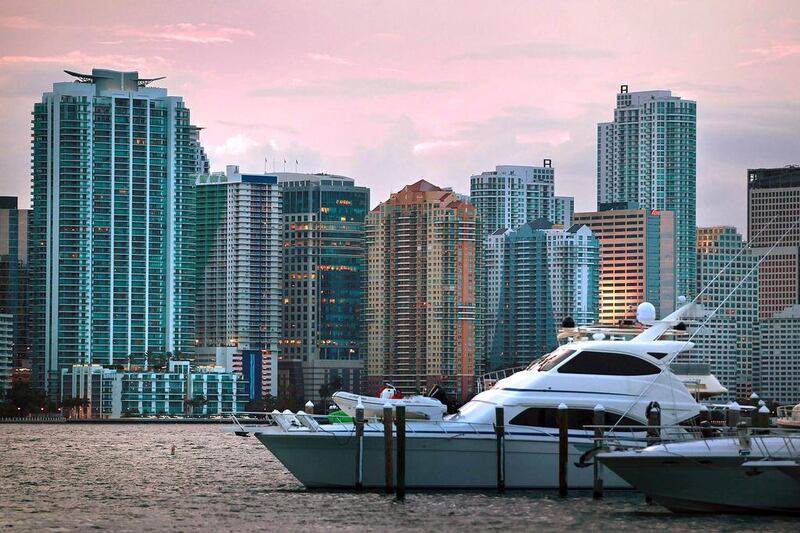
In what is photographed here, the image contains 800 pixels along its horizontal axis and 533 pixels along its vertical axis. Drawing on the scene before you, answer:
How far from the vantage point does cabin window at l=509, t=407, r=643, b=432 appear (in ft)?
155

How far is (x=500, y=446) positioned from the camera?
46719 mm

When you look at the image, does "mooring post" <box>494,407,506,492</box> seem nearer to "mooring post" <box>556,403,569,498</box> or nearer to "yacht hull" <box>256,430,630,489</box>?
"yacht hull" <box>256,430,630,489</box>

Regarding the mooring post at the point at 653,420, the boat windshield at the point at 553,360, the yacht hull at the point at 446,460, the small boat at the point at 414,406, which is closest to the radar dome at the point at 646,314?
the boat windshield at the point at 553,360

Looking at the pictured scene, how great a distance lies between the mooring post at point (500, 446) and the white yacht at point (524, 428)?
15 centimetres

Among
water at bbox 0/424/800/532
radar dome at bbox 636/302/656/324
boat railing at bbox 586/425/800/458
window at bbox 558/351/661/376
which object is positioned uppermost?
radar dome at bbox 636/302/656/324

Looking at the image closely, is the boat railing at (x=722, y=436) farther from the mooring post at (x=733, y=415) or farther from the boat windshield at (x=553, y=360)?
the boat windshield at (x=553, y=360)

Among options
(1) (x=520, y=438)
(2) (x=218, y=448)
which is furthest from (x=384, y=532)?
(2) (x=218, y=448)

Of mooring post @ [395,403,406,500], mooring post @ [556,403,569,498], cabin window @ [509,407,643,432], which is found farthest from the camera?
cabin window @ [509,407,643,432]

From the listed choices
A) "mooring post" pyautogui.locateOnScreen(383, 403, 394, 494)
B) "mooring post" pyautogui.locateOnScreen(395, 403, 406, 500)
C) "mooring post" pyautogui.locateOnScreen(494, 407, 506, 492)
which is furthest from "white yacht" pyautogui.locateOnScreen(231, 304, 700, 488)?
"mooring post" pyautogui.locateOnScreen(395, 403, 406, 500)

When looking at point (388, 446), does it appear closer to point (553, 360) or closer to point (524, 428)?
point (524, 428)

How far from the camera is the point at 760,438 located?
40.9m

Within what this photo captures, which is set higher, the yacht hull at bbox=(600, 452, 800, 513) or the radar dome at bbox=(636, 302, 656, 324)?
the radar dome at bbox=(636, 302, 656, 324)

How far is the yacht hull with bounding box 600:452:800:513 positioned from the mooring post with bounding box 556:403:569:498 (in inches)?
132

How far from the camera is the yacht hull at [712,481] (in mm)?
40781
